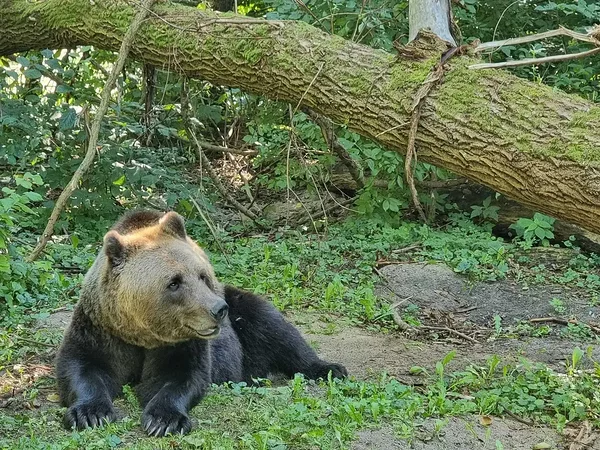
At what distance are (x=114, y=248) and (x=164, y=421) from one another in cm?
114

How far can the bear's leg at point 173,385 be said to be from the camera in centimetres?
437

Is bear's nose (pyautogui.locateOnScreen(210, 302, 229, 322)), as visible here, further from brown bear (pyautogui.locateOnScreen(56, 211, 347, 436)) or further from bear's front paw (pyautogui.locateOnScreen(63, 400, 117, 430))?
bear's front paw (pyautogui.locateOnScreen(63, 400, 117, 430))

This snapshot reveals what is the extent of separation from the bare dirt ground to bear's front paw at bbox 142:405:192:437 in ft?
3.19

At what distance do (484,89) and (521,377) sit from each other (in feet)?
6.45

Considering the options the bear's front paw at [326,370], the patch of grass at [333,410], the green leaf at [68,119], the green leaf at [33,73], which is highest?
the green leaf at [33,73]

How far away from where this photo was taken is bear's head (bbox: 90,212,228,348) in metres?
4.73

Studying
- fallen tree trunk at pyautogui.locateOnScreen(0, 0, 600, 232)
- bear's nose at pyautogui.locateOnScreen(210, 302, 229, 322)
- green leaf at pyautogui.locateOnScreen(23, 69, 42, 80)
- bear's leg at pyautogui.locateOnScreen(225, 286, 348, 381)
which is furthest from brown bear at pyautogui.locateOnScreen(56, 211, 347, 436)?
green leaf at pyautogui.locateOnScreen(23, 69, 42, 80)

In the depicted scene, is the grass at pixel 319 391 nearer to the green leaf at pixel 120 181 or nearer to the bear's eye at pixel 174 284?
the bear's eye at pixel 174 284

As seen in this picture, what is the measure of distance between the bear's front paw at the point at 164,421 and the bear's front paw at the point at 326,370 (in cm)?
152

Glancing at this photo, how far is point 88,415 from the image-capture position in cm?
443

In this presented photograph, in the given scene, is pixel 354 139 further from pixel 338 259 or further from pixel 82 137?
pixel 82 137

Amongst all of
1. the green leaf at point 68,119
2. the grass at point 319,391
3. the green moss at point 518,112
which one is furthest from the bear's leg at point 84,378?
the green leaf at point 68,119

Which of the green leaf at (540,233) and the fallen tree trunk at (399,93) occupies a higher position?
the fallen tree trunk at (399,93)

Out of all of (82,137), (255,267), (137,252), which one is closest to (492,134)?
(137,252)
